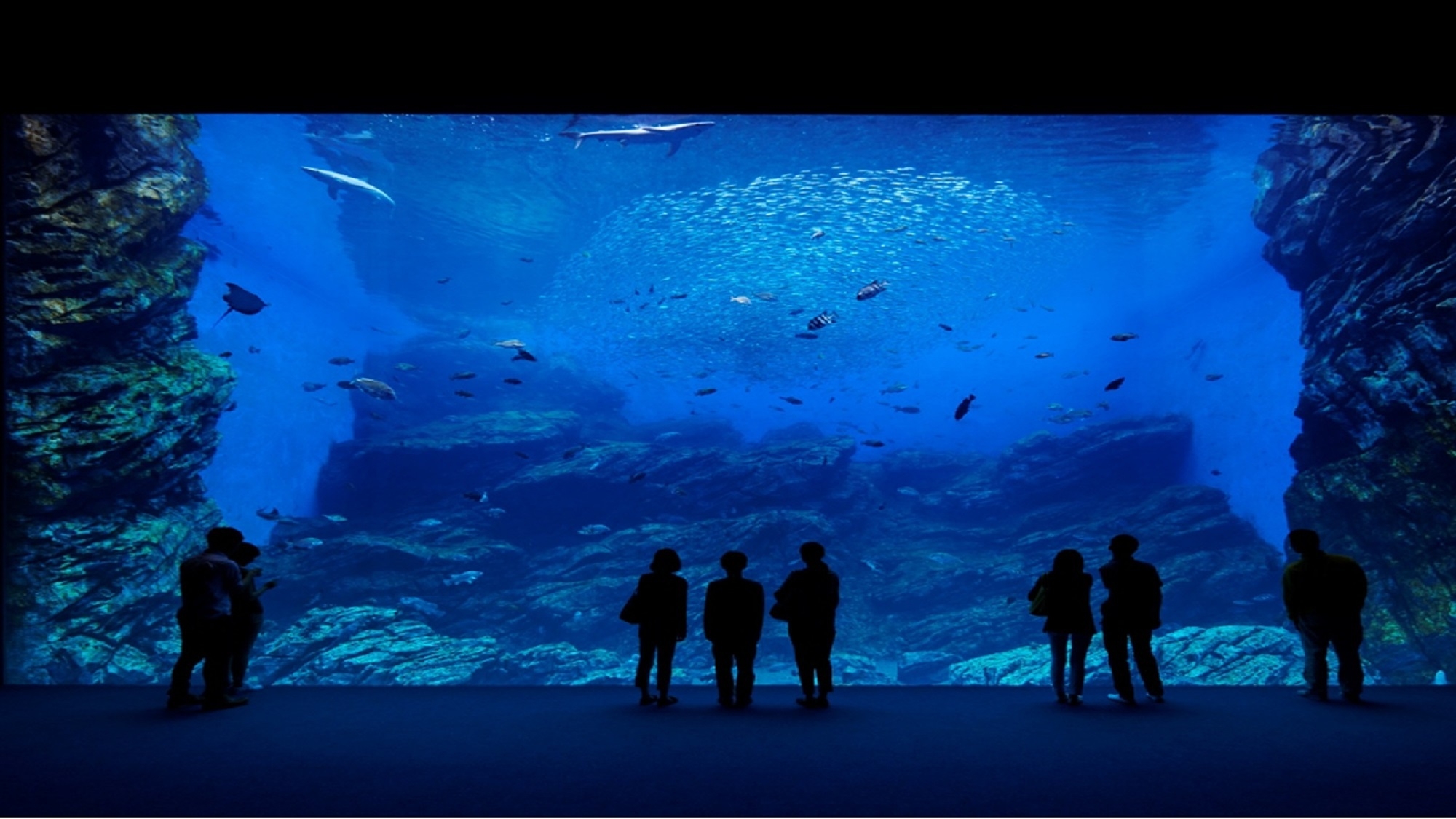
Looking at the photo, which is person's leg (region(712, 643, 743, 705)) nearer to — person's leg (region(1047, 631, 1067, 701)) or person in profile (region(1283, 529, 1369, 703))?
person's leg (region(1047, 631, 1067, 701))

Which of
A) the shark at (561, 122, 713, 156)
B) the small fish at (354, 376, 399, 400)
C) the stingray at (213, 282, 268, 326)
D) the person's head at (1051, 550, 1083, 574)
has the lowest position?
the person's head at (1051, 550, 1083, 574)

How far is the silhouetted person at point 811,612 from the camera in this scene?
5910 millimetres

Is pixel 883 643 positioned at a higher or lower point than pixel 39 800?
higher

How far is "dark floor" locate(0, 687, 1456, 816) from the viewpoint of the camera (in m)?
3.39

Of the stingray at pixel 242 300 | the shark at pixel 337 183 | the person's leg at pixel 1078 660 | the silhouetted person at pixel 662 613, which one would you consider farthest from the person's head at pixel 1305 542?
the shark at pixel 337 183

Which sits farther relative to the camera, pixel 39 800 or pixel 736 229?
pixel 736 229

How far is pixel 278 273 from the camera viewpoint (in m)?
45.7

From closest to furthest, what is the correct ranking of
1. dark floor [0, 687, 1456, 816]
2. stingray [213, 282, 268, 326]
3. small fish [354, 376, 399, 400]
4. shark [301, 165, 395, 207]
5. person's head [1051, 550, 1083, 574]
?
dark floor [0, 687, 1456, 816] < person's head [1051, 550, 1083, 574] < stingray [213, 282, 268, 326] < small fish [354, 376, 399, 400] < shark [301, 165, 395, 207]

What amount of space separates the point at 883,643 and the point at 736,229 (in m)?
18.1

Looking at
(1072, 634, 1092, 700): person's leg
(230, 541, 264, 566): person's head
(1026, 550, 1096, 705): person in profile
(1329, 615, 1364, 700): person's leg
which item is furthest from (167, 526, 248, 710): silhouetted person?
(1329, 615, 1364, 700): person's leg

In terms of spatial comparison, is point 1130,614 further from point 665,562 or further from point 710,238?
point 710,238

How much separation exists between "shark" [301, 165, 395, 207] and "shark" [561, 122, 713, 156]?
31.2ft
